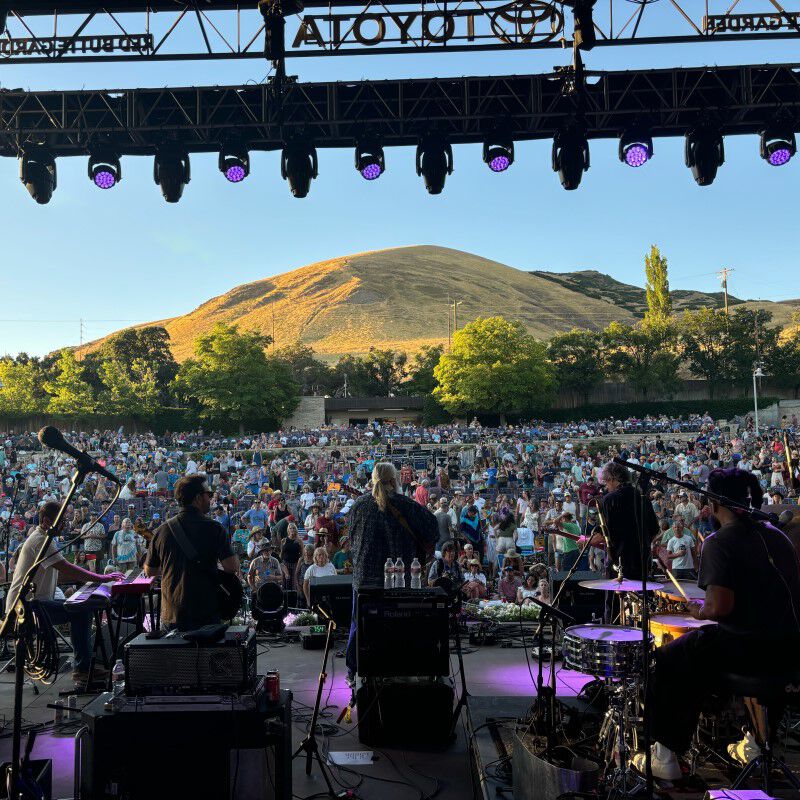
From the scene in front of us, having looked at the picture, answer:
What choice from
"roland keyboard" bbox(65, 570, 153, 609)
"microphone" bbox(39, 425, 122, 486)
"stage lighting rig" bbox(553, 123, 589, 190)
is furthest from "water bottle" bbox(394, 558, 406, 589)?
"stage lighting rig" bbox(553, 123, 589, 190)

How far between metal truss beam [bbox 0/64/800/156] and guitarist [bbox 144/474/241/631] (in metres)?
4.50

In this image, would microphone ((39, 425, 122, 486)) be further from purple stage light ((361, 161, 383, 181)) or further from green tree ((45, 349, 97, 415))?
green tree ((45, 349, 97, 415))

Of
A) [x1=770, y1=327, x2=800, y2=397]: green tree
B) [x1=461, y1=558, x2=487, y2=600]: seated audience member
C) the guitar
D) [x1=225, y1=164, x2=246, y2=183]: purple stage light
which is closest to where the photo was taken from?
the guitar

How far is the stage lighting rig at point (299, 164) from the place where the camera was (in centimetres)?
755

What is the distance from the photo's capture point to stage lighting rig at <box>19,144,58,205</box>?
24.8 ft

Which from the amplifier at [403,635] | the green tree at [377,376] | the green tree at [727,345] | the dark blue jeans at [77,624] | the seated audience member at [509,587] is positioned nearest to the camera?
the amplifier at [403,635]


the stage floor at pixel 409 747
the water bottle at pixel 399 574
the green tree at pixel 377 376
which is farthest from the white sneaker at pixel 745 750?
the green tree at pixel 377 376

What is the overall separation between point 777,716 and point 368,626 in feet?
6.67

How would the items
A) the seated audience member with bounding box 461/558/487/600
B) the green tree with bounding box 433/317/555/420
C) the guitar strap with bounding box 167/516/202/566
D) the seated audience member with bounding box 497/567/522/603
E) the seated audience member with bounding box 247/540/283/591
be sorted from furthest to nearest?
the green tree with bounding box 433/317/555/420 → the seated audience member with bounding box 247/540/283/591 → the seated audience member with bounding box 497/567/522/603 → the seated audience member with bounding box 461/558/487/600 → the guitar strap with bounding box 167/516/202/566

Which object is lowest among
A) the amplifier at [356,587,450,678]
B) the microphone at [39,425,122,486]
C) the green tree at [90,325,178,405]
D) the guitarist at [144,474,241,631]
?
the amplifier at [356,587,450,678]

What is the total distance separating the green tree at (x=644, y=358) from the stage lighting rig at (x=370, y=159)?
2099 inches

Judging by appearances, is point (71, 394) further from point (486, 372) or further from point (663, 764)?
point (663, 764)

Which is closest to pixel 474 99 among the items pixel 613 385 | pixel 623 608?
pixel 623 608

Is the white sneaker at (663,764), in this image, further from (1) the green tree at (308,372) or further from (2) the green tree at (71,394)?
(1) the green tree at (308,372)
